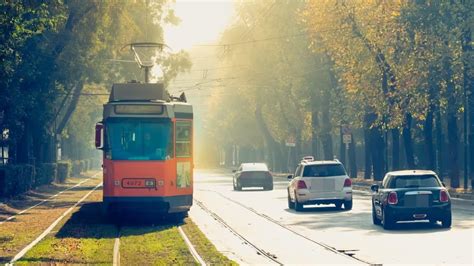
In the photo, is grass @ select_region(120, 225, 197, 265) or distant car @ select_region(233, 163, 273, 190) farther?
distant car @ select_region(233, 163, 273, 190)

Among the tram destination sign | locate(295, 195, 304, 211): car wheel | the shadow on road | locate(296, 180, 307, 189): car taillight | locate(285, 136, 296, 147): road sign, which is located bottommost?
the shadow on road

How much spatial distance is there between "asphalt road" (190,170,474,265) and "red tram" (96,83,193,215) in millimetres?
1646

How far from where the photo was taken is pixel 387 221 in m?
26.7

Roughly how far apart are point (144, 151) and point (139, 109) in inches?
47.2

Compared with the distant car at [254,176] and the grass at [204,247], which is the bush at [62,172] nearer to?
the distant car at [254,176]

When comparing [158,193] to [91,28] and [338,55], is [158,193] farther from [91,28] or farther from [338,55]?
[338,55]

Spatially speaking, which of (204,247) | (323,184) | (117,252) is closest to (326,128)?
(323,184)

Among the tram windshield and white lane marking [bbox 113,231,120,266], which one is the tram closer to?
the tram windshield

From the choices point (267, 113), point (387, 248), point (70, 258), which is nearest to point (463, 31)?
point (387, 248)

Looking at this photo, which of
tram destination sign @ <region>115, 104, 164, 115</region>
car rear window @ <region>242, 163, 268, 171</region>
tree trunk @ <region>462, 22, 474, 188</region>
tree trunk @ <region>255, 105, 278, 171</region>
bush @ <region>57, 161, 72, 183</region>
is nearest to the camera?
tram destination sign @ <region>115, 104, 164, 115</region>

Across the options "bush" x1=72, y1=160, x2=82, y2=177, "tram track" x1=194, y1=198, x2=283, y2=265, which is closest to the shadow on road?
"tram track" x1=194, y1=198, x2=283, y2=265

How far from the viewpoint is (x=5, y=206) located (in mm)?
41562

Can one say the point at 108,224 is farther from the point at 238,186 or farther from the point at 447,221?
the point at 238,186

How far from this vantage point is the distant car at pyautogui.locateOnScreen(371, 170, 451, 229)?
2623 cm
